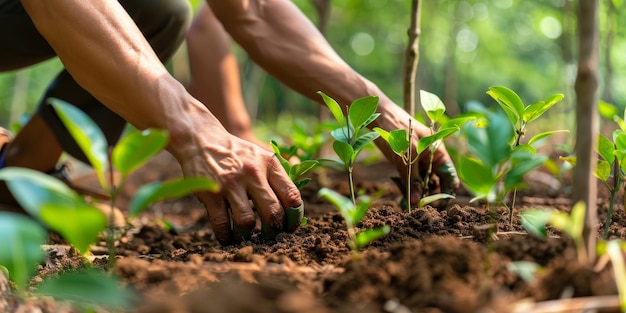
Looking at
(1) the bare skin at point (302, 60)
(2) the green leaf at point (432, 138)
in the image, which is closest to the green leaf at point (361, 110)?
(2) the green leaf at point (432, 138)

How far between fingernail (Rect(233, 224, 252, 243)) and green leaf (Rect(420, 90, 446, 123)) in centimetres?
50

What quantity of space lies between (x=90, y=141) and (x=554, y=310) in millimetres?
623

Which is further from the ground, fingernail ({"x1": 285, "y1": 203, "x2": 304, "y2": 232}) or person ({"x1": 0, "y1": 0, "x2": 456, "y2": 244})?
person ({"x1": 0, "y1": 0, "x2": 456, "y2": 244})

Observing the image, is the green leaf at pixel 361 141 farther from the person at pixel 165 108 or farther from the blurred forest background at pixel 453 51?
the blurred forest background at pixel 453 51

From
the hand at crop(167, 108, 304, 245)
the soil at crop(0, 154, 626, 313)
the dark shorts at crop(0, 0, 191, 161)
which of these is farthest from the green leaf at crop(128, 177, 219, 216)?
the dark shorts at crop(0, 0, 191, 161)

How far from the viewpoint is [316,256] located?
125 cm

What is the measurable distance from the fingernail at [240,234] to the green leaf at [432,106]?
1.64ft

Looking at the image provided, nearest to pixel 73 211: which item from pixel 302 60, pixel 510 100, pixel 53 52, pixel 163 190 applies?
pixel 163 190

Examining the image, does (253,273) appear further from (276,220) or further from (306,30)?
(306,30)

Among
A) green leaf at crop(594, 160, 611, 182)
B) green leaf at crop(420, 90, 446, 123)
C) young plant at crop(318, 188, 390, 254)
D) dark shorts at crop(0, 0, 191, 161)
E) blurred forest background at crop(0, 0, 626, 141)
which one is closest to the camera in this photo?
young plant at crop(318, 188, 390, 254)

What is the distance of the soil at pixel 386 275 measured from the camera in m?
0.77

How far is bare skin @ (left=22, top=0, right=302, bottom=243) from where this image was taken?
52.9 inches

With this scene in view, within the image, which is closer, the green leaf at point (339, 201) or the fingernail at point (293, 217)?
the green leaf at point (339, 201)

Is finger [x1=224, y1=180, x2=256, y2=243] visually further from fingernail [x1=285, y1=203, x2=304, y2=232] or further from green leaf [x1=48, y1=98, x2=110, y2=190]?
green leaf [x1=48, y1=98, x2=110, y2=190]
